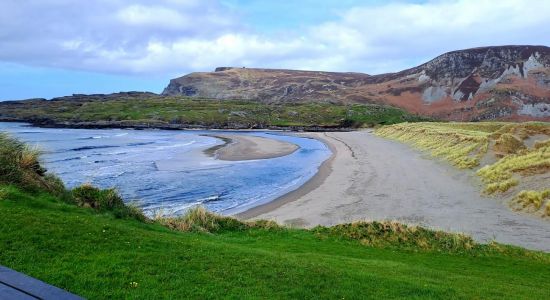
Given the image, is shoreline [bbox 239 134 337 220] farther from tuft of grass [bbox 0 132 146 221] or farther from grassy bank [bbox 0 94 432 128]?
grassy bank [bbox 0 94 432 128]

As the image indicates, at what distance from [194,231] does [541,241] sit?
1338 cm

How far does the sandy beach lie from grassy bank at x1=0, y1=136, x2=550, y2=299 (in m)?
5.55

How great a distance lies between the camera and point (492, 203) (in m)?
26.3

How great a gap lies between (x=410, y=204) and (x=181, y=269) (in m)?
20.8

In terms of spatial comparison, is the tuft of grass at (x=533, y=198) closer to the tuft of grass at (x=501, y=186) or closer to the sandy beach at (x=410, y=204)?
the sandy beach at (x=410, y=204)

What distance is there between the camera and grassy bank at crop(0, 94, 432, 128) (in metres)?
139

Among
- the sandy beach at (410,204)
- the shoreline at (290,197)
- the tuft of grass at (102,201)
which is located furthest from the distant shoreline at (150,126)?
the tuft of grass at (102,201)

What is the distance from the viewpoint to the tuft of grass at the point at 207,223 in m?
15.7

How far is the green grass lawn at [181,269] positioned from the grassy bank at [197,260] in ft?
0.07

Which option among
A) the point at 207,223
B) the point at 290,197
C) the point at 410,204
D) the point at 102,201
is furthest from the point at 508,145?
the point at 102,201

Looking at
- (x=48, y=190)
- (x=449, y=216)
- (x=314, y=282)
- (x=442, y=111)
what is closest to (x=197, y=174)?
(x=449, y=216)

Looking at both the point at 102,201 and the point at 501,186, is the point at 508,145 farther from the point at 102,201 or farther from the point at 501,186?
the point at 102,201

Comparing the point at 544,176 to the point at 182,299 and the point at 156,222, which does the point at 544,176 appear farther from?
the point at 182,299

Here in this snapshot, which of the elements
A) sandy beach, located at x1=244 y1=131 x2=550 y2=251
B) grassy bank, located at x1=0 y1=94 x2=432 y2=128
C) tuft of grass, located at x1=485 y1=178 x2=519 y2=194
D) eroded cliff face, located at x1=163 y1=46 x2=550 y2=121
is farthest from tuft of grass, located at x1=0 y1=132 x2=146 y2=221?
eroded cliff face, located at x1=163 y1=46 x2=550 y2=121
